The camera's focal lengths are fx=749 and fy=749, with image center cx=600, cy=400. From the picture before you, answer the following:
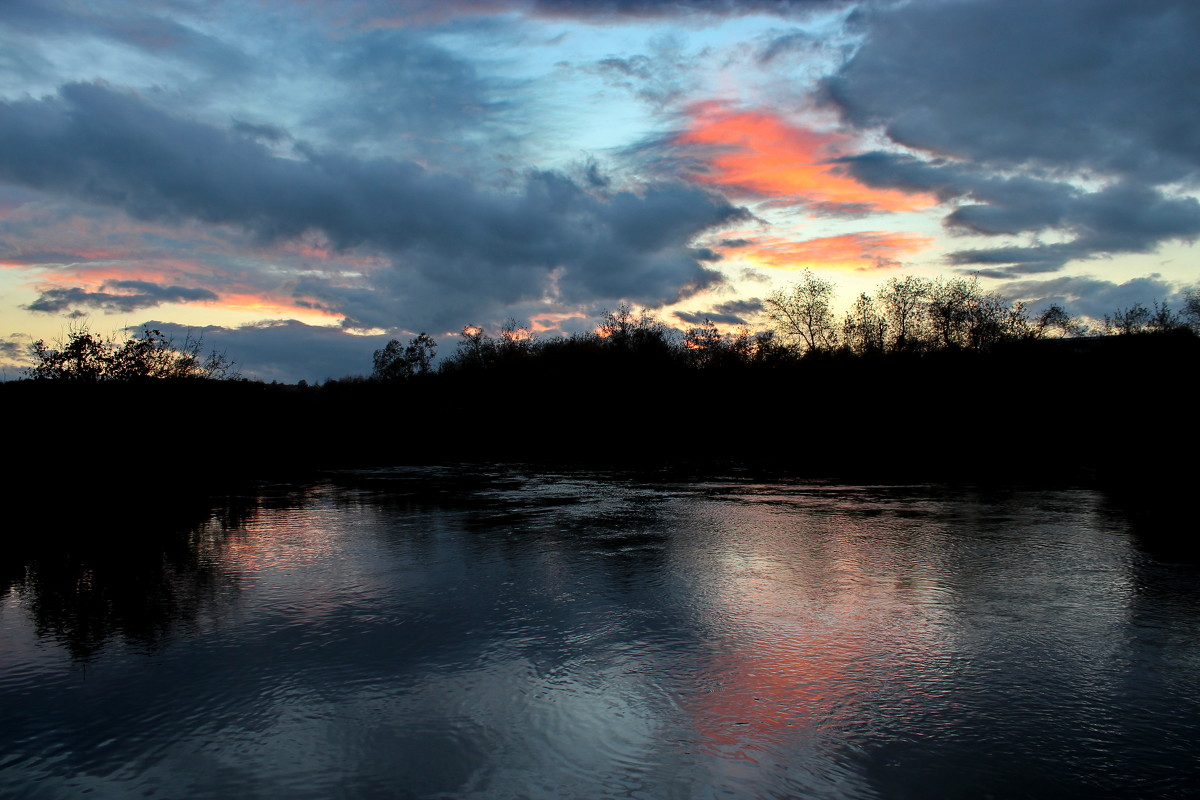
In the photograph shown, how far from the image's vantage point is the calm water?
3656 mm

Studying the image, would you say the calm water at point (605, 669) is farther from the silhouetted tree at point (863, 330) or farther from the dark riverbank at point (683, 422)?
the silhouetted tree at point (863, 330)

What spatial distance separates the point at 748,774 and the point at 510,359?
190 ft

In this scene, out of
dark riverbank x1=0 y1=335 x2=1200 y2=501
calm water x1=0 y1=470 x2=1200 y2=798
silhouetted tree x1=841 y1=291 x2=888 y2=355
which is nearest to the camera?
calm water x1=0 y1=470 x2=1200 y2=798

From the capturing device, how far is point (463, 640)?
18.4 feet

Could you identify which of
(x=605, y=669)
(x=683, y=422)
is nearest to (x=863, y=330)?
(x=683, y=422)

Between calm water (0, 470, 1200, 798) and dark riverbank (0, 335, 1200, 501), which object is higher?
dark riverbank (0, 335, 1200, 501)

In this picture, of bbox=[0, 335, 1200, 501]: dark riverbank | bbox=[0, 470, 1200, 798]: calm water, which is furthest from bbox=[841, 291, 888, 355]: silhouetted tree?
bbox=[0, 470, 1200, 798]: calm water

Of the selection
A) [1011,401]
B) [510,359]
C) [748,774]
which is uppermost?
[510,359]

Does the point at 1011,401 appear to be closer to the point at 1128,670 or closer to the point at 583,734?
the point at 1128,670

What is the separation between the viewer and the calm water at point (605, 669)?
366cm

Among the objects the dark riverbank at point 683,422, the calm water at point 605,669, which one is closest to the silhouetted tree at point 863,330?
the dark riverbank at point 683,422

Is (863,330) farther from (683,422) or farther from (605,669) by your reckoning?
(605,669)

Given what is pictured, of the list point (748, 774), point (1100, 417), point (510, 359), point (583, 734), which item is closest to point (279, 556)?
point (583, 734)

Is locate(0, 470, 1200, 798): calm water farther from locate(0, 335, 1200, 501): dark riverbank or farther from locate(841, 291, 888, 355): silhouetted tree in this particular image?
locate(841, 291, 888, 355): silhouetted tree
